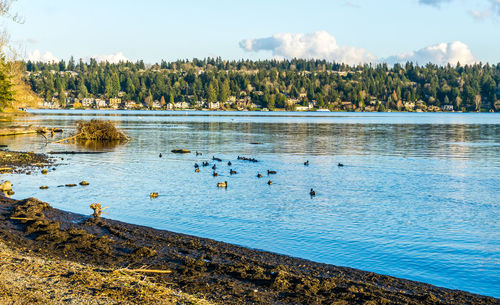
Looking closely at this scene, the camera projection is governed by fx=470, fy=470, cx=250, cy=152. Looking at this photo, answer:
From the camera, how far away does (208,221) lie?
24.5m

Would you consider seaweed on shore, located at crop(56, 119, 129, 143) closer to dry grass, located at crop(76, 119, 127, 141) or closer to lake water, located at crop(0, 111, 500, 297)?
dry grass, located at crop(76, 119, 127, 141)

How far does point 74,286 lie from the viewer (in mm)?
11750

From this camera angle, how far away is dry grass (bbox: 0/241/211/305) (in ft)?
35.6

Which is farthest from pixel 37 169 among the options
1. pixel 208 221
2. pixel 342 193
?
pixel 342 193

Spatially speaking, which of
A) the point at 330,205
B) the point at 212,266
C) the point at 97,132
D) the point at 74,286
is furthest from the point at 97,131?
the point at 74,286

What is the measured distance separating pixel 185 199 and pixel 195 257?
539 inches

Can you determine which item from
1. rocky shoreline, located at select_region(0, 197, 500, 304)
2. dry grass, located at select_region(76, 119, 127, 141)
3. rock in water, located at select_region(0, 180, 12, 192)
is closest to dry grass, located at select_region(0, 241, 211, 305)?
rocky shoreline, located at select_region(0, 197, 500, 304)

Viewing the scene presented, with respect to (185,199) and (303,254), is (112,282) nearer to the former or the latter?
(303,254)

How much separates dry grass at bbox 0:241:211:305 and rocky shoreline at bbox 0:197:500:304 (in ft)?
2.96

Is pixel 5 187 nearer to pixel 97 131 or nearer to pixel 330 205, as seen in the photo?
pixel 330 205

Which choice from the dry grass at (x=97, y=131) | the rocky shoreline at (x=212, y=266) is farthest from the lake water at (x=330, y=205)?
the dry grass at (x=97, y=131)

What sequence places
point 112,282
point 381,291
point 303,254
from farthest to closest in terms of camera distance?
point 303,254
point 381,291
point 112,282

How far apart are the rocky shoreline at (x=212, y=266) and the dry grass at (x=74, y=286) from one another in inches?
35.5

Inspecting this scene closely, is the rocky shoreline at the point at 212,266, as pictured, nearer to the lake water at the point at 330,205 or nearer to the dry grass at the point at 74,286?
the dry grass at the point at 74,286
